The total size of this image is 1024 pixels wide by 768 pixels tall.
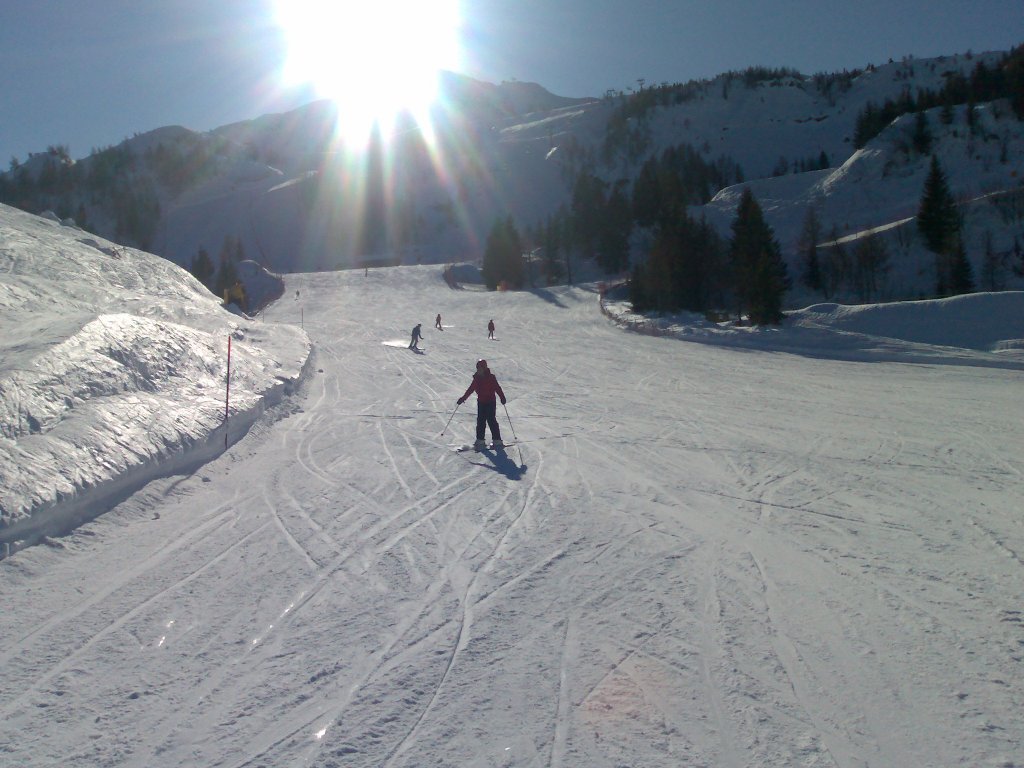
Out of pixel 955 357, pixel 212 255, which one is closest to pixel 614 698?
pixel 955 357

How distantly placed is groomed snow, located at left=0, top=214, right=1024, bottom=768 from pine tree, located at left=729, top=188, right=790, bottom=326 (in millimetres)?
20831

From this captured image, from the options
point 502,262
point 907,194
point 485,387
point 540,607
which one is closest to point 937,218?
point 907,194

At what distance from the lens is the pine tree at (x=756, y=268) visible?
33.1m

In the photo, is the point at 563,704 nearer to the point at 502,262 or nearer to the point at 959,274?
the point at 959,274

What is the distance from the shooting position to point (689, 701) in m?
4.44

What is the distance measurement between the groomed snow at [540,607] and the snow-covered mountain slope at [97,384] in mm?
336

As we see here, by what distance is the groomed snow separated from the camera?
13.6ft

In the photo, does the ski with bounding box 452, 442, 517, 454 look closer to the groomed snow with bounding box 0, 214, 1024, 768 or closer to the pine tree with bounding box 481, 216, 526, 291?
the groomed snow with bounding box 0, 214, 1024, 768

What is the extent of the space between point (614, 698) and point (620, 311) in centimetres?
4217

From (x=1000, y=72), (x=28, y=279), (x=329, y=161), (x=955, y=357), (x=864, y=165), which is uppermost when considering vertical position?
(x=329, y=161)

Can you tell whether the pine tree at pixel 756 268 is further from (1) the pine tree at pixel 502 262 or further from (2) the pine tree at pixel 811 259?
(1) the pine tree at pixel 502 262

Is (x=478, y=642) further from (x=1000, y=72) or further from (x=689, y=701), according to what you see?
(x=1000, y=72)

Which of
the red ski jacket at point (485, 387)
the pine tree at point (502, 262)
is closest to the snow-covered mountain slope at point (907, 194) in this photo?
the pine tree at point (502, 262)

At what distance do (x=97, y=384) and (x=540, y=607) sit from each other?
26.3 ft
